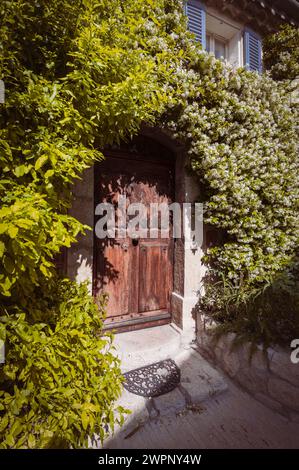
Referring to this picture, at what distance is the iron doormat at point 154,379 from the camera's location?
278 centimetres

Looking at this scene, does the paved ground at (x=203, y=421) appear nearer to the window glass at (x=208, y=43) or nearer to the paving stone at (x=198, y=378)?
the paving stone at (x=198, y=378)

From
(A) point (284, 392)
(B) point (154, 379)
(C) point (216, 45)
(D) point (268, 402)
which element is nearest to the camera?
(A) point (284, 392)

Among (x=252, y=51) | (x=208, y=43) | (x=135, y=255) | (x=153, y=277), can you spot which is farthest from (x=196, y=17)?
(x=153, y=277)

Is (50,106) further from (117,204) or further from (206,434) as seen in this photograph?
(206,434)

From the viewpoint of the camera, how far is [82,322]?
193 centimetres

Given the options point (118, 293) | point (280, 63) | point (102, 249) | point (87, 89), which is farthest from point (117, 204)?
point (280, 63)

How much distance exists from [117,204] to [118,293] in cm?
138

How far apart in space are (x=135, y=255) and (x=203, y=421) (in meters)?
2.25

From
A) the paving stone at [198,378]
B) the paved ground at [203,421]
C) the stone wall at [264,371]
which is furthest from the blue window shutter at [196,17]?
the paved ground at [203,421]

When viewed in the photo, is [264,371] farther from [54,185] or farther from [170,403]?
[54,185]

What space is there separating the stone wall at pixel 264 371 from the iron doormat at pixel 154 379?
Result: 26.1 inches

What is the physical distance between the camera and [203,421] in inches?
97.2
